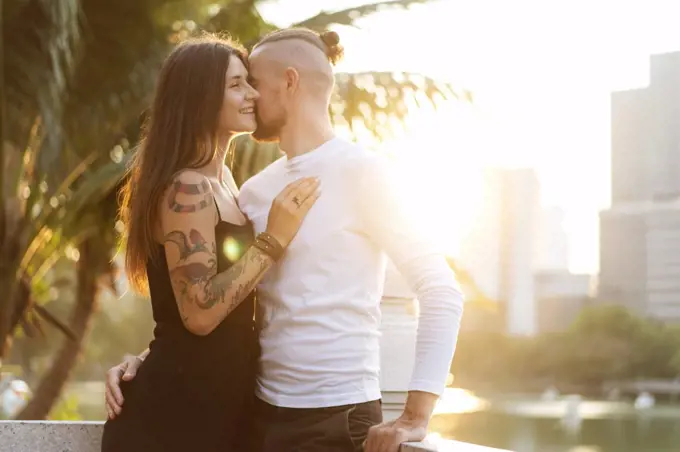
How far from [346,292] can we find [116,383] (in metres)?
0.60

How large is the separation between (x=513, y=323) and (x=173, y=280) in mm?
113766

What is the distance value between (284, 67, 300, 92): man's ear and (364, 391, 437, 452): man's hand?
0.79 m

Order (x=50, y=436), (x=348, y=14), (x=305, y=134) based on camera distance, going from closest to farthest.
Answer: (x=305, y=134), (x=50, y=436), (x=348, y=14)

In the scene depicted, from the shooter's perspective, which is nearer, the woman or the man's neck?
the woman

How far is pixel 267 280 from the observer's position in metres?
2.32

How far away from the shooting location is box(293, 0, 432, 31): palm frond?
26.5 ft

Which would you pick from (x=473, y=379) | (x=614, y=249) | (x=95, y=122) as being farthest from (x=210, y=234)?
(x=614, y=249)

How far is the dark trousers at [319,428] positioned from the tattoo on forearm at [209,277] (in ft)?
0.91

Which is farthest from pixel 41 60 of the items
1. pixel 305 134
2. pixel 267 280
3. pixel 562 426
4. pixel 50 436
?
pixel 562 426

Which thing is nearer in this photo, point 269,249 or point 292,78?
point 269,249

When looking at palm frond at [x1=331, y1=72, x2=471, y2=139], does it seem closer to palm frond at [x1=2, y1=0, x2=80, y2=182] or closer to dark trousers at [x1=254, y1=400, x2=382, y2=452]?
palm frond at [x1=2, y1=0, x2=80, y2=182]

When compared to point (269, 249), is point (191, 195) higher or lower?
higher

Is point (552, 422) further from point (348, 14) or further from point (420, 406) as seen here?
point (420, 406)

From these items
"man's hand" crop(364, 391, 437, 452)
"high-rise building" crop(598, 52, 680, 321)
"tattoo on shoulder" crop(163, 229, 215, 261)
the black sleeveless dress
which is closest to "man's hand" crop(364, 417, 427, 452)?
"man's hand" crop(364, 391, 437, 452)
